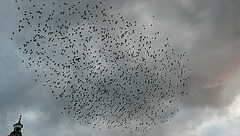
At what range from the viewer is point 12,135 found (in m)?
73.5

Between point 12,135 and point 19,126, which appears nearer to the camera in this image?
point 12,135

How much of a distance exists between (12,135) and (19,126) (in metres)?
5.12

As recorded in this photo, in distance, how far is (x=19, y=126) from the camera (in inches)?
3083
